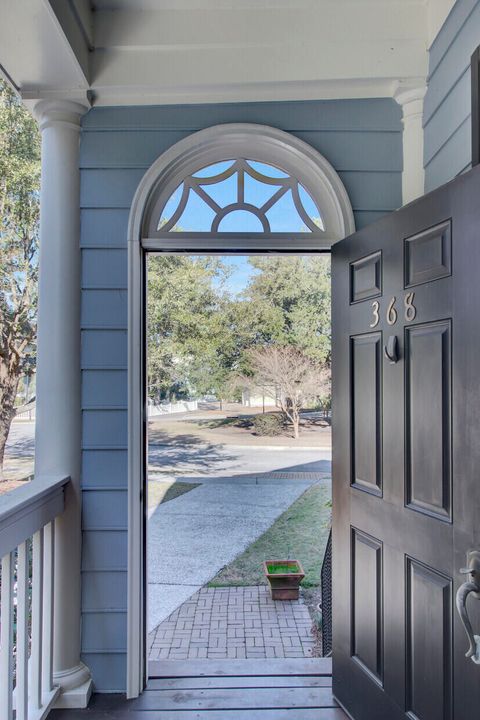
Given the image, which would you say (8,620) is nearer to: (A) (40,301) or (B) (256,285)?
(A) (40,301)

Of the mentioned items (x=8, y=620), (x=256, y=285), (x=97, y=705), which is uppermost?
(x=256, y=285)

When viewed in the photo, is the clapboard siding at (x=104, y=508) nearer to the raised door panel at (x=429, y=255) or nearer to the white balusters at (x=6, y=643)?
the white balusters at (x=6, y=643)

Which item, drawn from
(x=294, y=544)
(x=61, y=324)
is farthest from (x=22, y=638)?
(x=294, y=544)

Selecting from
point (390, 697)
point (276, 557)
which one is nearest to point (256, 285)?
point (276, 557)

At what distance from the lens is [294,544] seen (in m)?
4.69

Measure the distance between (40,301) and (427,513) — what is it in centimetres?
168

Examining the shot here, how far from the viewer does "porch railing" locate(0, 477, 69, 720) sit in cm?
138

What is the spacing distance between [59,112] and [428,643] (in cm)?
237

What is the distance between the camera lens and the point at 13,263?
2186 millimetres

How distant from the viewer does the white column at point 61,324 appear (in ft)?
6.06

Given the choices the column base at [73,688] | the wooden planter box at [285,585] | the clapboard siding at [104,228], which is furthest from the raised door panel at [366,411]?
the wooden planter box at [285,585]

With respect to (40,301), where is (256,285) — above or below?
above

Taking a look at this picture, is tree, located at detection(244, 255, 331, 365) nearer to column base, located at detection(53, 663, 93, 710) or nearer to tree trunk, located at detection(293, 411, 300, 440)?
tree trunk, located at detection(293, 411, 300, 440)

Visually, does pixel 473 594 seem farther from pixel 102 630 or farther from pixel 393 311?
pixel 102 630
